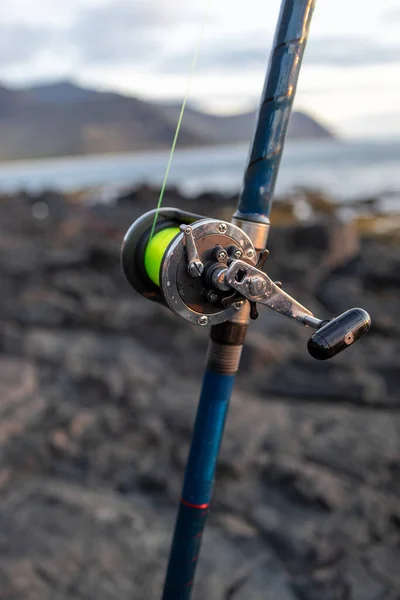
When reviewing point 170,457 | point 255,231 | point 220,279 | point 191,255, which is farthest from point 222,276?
point 170,457

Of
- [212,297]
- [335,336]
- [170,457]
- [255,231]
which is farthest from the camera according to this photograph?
[170,457]

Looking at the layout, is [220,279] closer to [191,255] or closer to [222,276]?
[222,276]

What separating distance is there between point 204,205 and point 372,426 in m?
21.1

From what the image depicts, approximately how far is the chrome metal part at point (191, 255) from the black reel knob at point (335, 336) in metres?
0.41

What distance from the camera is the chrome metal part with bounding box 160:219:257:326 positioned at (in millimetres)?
Answer: 1892

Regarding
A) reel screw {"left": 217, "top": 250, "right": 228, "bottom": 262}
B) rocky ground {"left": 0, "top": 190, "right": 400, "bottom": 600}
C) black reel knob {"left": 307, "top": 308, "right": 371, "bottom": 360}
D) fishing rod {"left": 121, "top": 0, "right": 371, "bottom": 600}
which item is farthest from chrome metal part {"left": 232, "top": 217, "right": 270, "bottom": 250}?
rocky ground {"left": 0, "top": 190, "right": 400, "bottom": 600}

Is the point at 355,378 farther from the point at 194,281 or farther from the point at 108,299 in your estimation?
the point at 194,281

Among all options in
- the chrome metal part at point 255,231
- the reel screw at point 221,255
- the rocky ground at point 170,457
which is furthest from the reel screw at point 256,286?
the rocky ground at point 170,457

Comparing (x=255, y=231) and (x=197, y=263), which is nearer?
(x=197, y=263)

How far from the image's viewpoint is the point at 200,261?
192 cm

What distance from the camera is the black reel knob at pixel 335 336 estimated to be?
183 cm

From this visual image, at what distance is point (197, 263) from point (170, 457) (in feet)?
12.2

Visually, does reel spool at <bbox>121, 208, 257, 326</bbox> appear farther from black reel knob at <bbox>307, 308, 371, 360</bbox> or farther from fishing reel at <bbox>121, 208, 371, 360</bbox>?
black reel knob at <bbox>307, 308, 371, 360</bbox>

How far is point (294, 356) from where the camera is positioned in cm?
768
